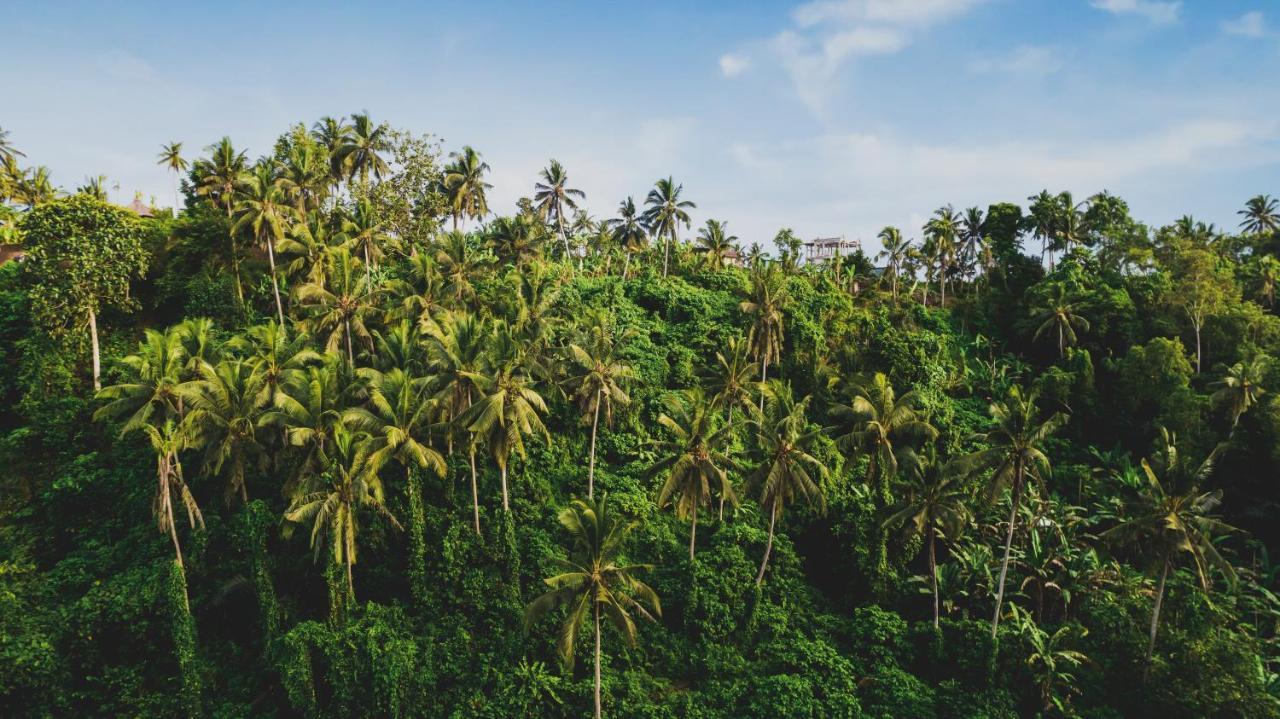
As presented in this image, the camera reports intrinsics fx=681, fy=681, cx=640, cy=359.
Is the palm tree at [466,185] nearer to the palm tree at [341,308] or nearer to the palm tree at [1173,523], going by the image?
the palm tree at [341,308]

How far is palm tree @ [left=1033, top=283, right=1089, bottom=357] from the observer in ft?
185

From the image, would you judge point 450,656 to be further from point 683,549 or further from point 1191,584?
point 1191,584

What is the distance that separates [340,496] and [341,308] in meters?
14.3

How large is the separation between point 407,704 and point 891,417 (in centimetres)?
2663

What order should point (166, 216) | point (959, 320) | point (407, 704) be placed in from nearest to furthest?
point (407, 704), point (166, 216), point (959, 320)

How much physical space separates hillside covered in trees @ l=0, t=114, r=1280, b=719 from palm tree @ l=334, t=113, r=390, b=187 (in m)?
5.97

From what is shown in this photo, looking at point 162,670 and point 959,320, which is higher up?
point 959,320

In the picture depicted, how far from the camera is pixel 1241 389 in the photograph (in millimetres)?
42969

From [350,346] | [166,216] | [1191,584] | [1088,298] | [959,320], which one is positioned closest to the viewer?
[1191,584]

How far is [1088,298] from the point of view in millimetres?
57719

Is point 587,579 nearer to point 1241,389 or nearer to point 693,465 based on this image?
point 693,465

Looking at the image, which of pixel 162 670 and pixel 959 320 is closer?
pixel 162 670

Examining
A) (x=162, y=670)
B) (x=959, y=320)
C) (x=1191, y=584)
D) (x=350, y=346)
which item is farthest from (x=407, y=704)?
(x=959, y=320)

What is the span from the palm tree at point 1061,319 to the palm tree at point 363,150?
57.6 meters
